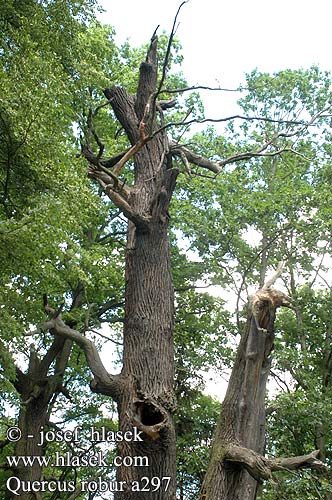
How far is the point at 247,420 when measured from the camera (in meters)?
4.99

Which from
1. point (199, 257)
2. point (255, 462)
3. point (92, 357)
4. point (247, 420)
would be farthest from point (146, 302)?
point (199, 257)

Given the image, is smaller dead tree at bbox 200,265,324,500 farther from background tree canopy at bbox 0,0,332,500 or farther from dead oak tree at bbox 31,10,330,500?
background tree canopy at bbox 0,0,332,500

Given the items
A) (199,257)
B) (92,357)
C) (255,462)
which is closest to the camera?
(255,462)

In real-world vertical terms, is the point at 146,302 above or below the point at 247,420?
above

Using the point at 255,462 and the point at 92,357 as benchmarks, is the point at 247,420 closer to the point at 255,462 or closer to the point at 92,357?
the point at 255,462

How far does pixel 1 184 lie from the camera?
7098 mm

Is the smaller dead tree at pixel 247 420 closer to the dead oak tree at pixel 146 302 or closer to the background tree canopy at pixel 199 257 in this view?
the dead oak tree at pixel 146 302

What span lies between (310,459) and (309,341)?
34.4ft

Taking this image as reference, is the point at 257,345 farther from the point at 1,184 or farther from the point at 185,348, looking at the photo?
the point at 185,348

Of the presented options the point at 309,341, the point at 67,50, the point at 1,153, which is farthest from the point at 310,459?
the point at 309,341

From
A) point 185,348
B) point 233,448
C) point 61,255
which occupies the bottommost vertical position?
point 233,448

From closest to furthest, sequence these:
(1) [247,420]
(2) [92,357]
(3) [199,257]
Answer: (1) [247,420], (2) [92,357], (3) [199,257]

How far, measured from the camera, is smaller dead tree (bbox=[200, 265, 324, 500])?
4801mm

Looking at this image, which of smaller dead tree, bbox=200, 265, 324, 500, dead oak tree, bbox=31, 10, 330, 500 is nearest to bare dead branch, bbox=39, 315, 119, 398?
dead oak tree, bbox=31, 10, 330, 500
